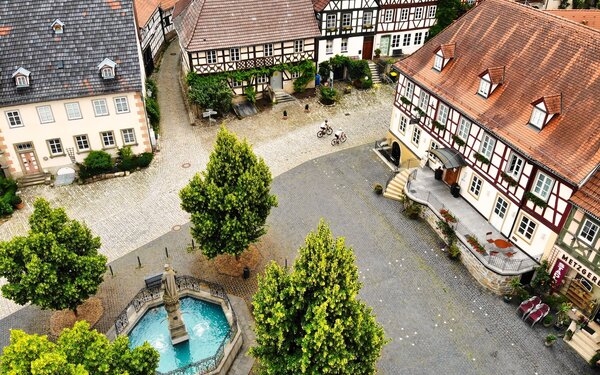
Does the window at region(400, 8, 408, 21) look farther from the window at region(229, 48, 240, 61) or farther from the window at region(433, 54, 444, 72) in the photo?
the window at region(433, 54, 444, 72)

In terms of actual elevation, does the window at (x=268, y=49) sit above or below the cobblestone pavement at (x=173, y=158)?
above

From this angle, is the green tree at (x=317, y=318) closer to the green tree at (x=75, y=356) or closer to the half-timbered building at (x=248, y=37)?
the green tree at (x=75, y=356)

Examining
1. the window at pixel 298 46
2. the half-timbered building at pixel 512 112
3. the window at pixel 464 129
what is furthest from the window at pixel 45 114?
the window at pixel 464 129

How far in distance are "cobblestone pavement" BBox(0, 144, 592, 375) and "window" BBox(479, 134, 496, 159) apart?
20.9 ft

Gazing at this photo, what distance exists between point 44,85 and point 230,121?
15.8 m

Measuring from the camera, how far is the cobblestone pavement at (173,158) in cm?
3566

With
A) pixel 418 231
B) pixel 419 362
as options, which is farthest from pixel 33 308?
pixel 418 231

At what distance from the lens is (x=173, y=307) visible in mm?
26031

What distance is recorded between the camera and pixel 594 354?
87.4 ft

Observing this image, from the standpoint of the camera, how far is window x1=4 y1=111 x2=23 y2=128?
122ft

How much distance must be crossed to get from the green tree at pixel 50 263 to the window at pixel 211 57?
23.7 metres

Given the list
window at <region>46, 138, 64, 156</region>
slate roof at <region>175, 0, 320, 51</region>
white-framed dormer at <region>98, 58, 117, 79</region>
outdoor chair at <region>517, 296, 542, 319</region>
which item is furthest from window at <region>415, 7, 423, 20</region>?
window at <region>46, 138, 64, 156</region>

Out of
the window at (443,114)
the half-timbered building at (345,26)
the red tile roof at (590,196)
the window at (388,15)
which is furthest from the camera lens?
the window at (388,15)

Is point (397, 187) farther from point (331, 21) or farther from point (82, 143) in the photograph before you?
point (82, 143)
